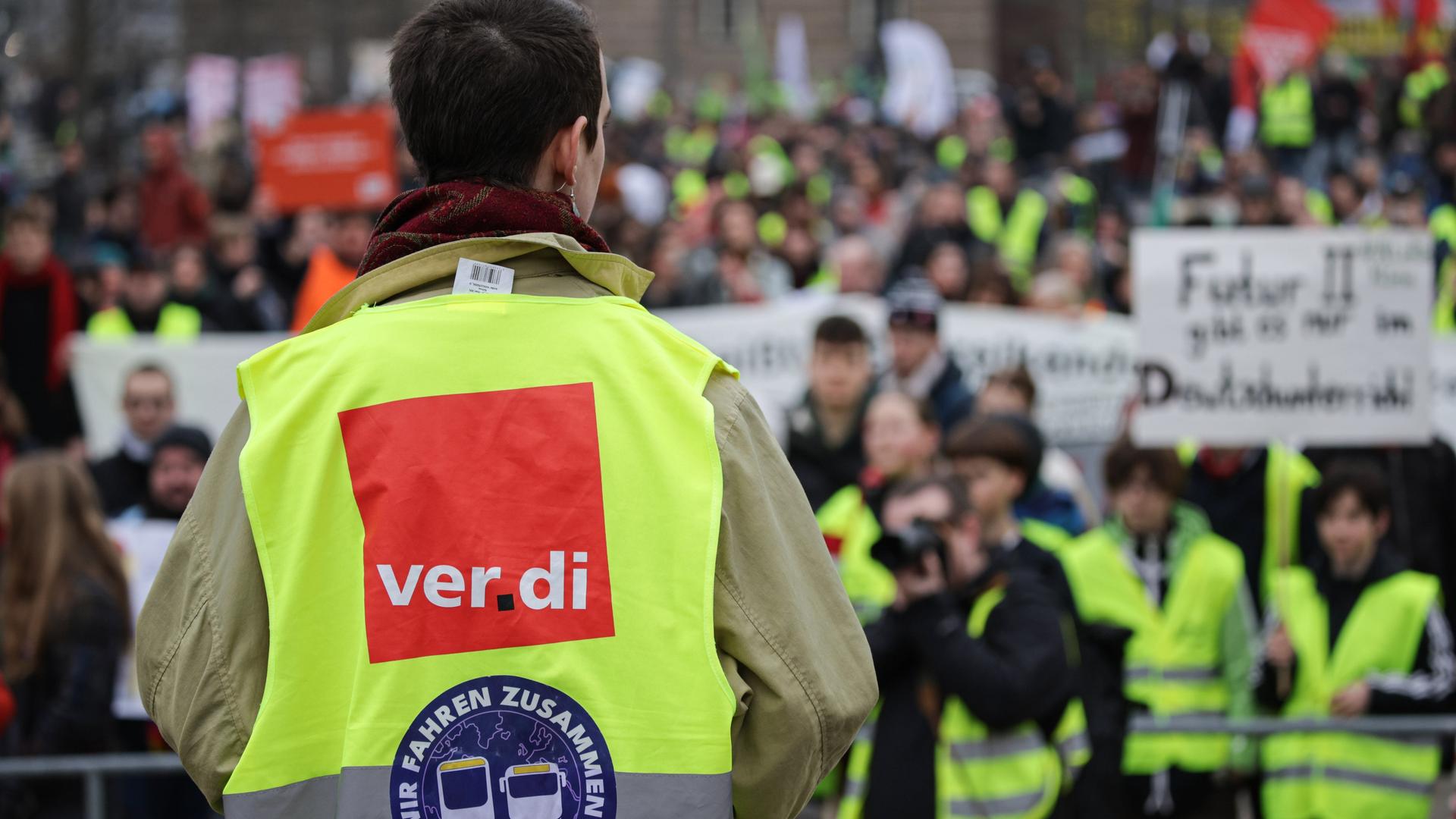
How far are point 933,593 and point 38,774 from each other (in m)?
2.71

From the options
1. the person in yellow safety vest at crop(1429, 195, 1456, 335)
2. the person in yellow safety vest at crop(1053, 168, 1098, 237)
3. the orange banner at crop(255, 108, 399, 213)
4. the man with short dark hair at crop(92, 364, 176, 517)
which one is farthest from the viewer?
the person in yellow safety vest at crop(1053, 168, 1098, 237)

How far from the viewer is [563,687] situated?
220 centimetres

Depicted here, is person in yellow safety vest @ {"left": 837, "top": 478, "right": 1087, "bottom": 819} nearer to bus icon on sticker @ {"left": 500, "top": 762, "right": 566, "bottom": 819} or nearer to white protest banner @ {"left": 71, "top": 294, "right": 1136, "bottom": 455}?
bus icon on sticker @ {"left": 500, "top": 762, "right": 566, "bottom": 819}

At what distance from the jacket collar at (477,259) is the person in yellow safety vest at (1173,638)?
12.2ft

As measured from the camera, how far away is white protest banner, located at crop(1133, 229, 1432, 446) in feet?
22.7

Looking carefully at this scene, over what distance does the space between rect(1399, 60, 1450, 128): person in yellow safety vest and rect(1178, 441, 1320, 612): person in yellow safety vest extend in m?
14.1

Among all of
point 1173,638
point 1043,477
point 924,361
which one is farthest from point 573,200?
Answer: point 924,361

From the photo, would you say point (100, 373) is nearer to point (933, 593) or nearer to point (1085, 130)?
point (933, 593)

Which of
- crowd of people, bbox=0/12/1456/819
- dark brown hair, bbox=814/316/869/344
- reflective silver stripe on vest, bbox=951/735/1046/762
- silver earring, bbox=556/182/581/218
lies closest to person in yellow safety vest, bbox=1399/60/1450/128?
crowd of people, bbox=0/12/1456/819

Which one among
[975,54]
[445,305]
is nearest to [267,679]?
[445,305]

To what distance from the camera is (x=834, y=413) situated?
22.4ft

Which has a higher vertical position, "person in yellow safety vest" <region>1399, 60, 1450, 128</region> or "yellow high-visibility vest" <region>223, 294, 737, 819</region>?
"person in yellow safety vest" <region>1399, 60, 1450, 128</region>

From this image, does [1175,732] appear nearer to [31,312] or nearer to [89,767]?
[89,767]

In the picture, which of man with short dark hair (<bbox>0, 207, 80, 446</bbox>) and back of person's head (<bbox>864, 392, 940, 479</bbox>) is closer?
back of person's head (<bbox>864, 392, 940, 479</bbox>)
